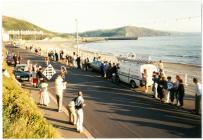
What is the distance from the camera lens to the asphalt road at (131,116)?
46.7ft

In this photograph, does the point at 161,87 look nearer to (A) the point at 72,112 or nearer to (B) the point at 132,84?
(B) the point at 132,84

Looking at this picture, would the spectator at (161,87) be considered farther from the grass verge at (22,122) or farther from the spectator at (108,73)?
the grass verge at (22,122)

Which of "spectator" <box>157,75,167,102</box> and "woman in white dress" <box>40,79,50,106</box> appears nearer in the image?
"woman in white dress" <box>40,79,50,106</box>

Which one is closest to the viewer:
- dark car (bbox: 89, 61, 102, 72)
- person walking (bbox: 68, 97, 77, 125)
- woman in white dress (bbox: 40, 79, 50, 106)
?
person walking (bbox: 68, 97, 77, 125)

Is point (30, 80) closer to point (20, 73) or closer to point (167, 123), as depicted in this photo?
point (20, 73)

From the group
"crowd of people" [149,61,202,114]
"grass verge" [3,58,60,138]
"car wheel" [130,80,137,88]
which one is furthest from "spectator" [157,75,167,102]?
"grass verge" [3,58,60,138]

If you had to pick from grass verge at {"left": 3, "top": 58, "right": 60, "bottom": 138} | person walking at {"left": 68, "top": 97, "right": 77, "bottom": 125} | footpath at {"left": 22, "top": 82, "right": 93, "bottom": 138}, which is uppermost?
grass verge at {"left": 3, "top": 58, "right": 60, "bottom": 138}

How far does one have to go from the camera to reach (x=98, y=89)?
78.5 ft

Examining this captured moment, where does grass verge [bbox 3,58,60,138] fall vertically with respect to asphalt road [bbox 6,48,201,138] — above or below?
above

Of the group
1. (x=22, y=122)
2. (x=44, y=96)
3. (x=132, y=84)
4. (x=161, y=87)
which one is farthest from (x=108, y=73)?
(x=22, y=122)

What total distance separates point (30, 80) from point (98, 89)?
585cm

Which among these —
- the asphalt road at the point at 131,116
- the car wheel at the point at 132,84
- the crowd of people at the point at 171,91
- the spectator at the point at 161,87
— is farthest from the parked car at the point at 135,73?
the spectator at the point at 161,87

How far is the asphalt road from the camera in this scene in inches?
560

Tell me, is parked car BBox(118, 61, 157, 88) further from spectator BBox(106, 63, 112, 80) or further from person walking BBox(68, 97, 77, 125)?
person walking BBox(68, 97, 77, 125)
